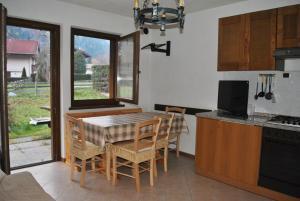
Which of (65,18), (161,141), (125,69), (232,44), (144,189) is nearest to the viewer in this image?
(144,189)

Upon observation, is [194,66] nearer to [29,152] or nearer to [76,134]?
[76,134]

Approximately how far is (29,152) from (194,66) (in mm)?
3178

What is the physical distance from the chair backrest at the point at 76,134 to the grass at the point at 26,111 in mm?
896

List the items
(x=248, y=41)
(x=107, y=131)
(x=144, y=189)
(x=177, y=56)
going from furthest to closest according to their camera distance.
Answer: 1. (x=177, y=56)
2. (x=248, y=41)
3. (x=144, y=189)
4. (x=107, y=131)

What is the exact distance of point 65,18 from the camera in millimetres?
3887

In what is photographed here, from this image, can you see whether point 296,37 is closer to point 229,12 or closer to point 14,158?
point 229,12

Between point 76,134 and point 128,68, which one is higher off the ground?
point 128,68

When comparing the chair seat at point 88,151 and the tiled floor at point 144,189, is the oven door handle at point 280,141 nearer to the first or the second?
the tiled floor at point 144,189

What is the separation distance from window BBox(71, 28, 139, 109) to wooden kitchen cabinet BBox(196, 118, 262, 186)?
1.29 meters

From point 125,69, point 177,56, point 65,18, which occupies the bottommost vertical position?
point 125,69

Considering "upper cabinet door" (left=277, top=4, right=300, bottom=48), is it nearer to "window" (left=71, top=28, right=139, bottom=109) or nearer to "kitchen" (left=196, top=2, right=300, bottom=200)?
"kitchen" (left=196, top=2, right=300, bottom=200)

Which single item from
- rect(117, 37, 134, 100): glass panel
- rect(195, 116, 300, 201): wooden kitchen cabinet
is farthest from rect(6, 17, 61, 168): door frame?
rect(195, 116, 300, 201): wooden kitchen cabinet

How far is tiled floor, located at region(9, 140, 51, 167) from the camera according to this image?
3.86 meters

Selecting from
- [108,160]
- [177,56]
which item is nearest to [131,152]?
[108,160]
